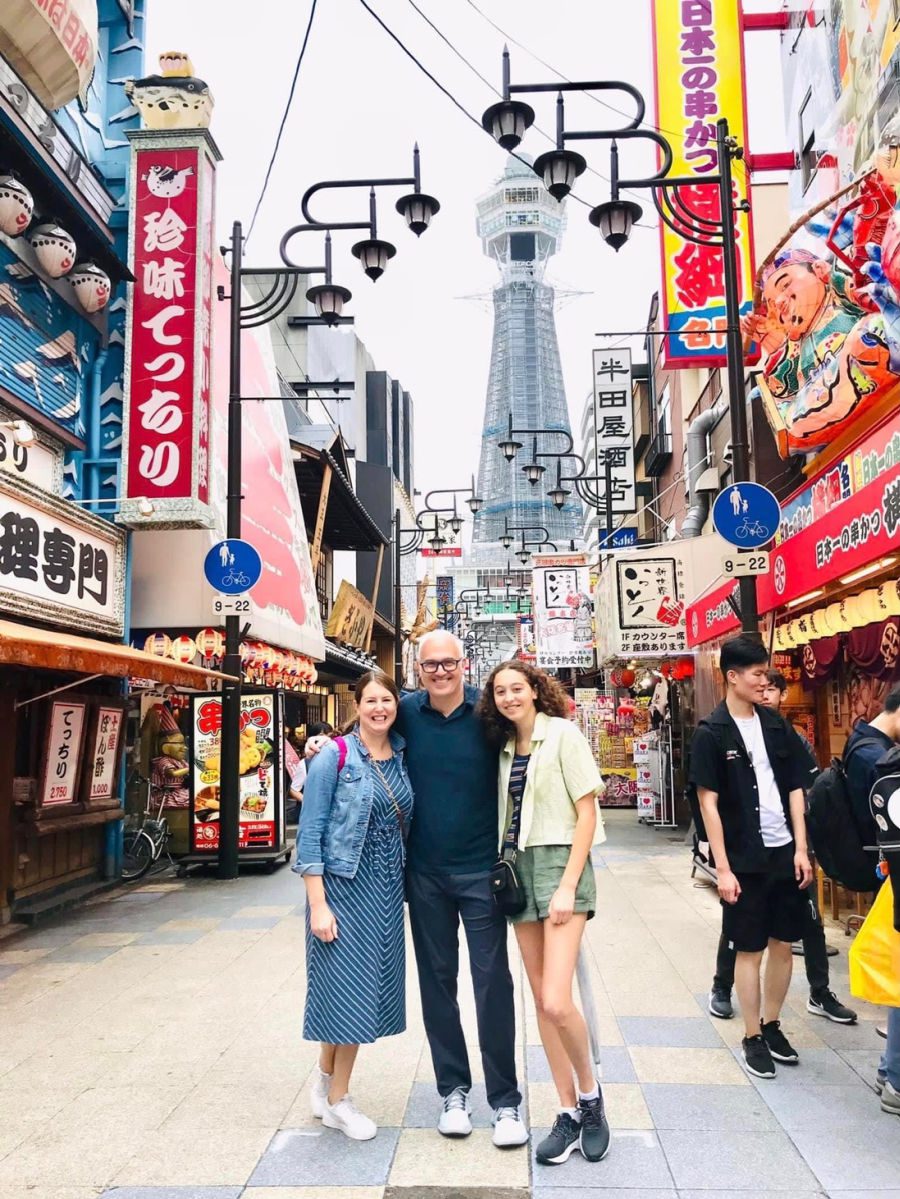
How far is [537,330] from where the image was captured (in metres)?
178

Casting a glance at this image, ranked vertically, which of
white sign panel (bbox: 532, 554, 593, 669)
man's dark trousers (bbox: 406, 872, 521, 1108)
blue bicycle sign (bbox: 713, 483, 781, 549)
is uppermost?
white sign panel (bbox: 532, 554, 593, 669)

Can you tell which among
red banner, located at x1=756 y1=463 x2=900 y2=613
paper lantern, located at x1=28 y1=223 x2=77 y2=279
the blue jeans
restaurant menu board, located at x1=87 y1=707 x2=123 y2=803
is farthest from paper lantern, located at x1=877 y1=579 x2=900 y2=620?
paper lantern, located at x1=28 y1=223 x2=77 y2=279

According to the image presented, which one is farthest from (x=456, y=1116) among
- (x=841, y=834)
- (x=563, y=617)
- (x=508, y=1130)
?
(x=563, y=617)

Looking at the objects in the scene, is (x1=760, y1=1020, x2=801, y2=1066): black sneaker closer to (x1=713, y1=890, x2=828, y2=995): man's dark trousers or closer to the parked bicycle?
(x1=713, y1=890, x2=828, y2=995): man's dark trousers

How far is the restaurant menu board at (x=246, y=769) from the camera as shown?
12.2 meters

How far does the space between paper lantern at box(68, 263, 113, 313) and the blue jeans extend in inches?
412

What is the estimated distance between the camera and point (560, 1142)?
3898mm

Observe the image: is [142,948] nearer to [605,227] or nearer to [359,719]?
[359,719]

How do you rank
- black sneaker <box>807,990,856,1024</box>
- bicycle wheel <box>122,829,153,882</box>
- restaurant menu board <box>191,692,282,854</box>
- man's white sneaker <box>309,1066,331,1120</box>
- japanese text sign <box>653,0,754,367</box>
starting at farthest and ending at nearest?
1. japanese text sign <box>653,0,754,367</box>
2. restaurant menu board <box>191,692,282,854</box>
3. bicycle wheel <box>122,829,153,882</box>
4. black sneaker <box>807,990,856,1024</box>
5. man's white sneaker <box>309,1066,331,1120</box>

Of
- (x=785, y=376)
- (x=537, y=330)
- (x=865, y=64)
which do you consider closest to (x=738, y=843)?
(x=785, y=376)

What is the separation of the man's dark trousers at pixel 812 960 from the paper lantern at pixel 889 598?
7.65 feet

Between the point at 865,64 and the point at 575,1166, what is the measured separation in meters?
9.75

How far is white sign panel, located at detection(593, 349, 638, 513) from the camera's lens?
83.9 ft

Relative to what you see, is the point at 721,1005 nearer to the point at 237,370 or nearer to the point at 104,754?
the point at 104,754
